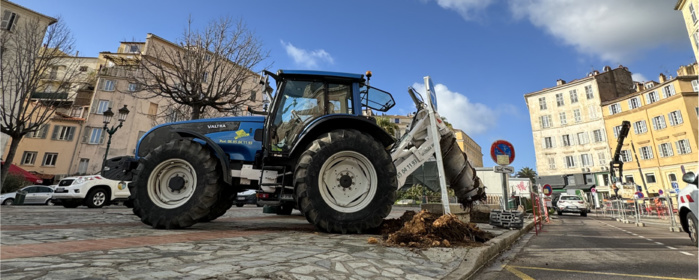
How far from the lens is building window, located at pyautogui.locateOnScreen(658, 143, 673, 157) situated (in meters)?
31.9

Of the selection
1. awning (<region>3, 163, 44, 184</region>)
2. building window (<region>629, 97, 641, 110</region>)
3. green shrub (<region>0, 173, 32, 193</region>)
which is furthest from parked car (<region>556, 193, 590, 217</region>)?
awning (<region>3, 163, 44, 184</region>)

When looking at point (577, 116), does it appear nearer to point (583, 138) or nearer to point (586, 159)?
point (583, 138)

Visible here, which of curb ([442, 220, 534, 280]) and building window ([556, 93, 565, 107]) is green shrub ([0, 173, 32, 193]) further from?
building window ([556, 93, 565, 107])

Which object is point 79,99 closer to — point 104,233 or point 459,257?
point 104,233

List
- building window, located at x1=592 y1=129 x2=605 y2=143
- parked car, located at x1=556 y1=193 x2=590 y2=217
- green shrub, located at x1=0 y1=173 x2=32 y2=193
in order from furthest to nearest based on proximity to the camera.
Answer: building window, located at x1=592 y1=129 x2=605 y2=143 < green shrub, located at x1=0 y1=173 x2=32 y2=193 < parked car, located at x1=556 y1=193 x2=590 y2=217

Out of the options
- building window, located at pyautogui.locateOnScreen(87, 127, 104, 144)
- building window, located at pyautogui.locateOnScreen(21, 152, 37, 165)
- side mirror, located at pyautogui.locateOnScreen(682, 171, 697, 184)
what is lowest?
side mirror, located at pyautogui.locateOnScreen(682, 171, 697, 184)

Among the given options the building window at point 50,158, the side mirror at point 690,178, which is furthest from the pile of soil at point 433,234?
the building window at point 50,158

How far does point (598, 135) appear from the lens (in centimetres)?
3831

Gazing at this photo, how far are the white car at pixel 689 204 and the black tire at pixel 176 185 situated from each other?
277 inches

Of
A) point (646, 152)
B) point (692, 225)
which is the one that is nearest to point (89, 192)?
point (692, 225)

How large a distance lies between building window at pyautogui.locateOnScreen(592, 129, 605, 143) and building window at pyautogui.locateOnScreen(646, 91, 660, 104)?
5.48 metres

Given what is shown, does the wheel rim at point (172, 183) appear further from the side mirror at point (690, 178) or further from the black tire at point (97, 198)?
the black tire at point (97, 198)

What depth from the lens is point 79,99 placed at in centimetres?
3516

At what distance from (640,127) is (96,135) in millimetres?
60094
